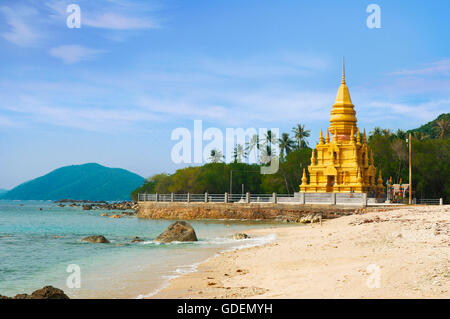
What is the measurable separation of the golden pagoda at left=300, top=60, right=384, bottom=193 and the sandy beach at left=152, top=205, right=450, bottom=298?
1230 inches

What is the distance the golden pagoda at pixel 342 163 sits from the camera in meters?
47.8

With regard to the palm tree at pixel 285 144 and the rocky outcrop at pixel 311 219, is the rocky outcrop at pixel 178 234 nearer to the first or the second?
the rocky outcrop at pixel 311 219

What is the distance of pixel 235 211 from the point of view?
1885 inches

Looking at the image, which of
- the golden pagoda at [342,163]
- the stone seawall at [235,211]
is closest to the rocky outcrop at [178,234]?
the stone seawall at [235,211]

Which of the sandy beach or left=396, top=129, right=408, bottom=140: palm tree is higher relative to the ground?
left=396, top=129, right=408, bottom=140: palm tree

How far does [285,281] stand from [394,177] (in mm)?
55311

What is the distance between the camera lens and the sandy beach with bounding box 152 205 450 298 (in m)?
8.45

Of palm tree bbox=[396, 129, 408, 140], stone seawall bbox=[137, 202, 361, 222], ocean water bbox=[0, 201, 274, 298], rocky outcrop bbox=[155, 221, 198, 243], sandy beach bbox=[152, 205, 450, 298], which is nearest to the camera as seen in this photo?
sandy beach bbox=[152, 205, 450, 298]

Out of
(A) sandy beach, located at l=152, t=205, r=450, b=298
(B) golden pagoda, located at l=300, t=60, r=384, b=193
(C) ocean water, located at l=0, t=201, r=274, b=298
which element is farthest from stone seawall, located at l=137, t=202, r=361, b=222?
(A) sandy beach, located at l=152, t=205, r=450, b=298

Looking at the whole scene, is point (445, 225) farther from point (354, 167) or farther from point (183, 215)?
point (183, 215)

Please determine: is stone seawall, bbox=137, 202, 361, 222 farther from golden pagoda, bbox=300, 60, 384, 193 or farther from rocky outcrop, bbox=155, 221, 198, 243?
rocky outcrop, bbox=155, 221, 198, 243

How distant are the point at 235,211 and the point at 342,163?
1299cm

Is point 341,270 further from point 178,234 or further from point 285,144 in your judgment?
point 285,144

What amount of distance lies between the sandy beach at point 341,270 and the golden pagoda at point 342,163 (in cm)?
3125
